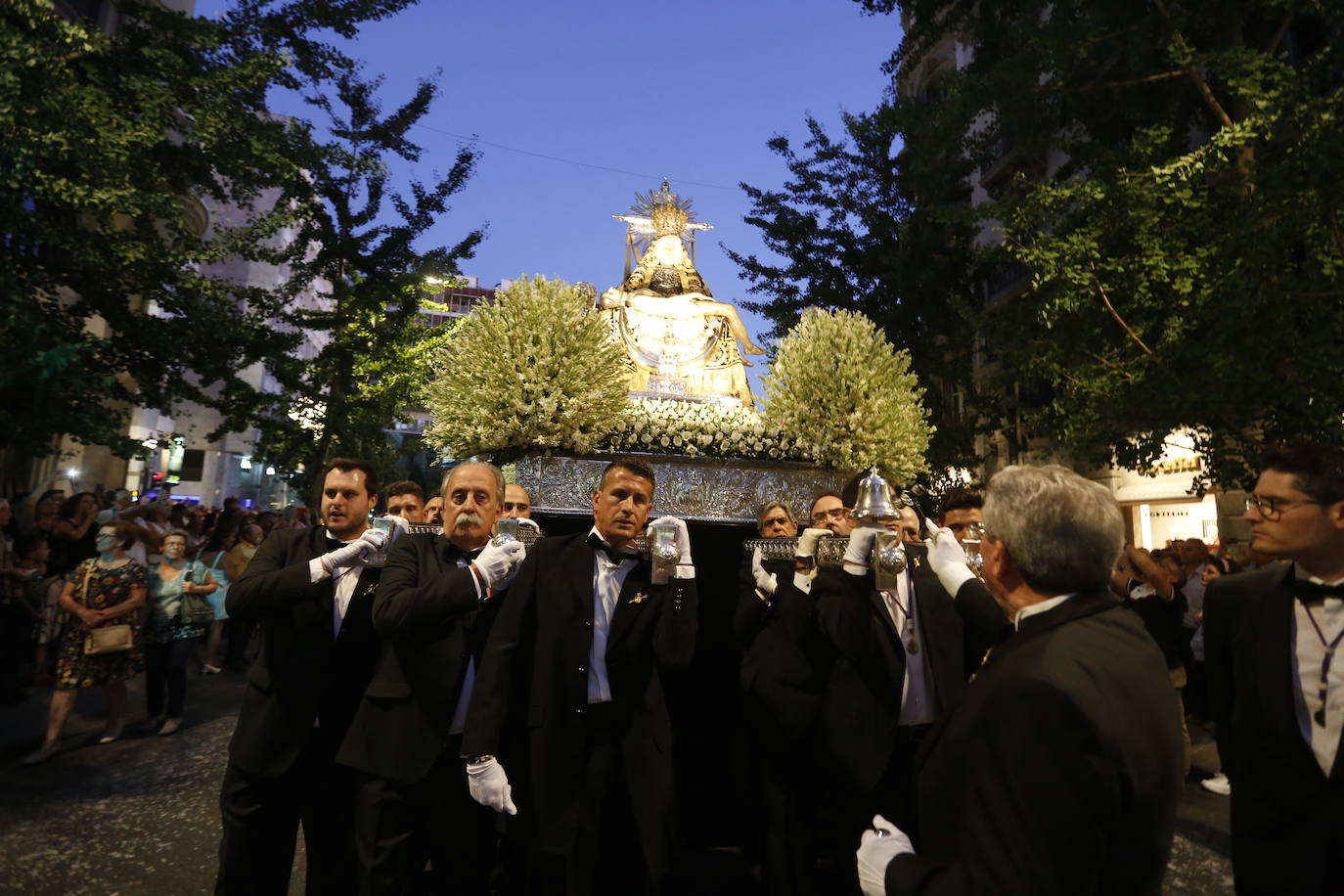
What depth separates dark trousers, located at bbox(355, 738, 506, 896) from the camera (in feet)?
9.52

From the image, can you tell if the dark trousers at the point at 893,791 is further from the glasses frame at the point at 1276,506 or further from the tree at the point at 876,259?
the tree at the point at 876,259

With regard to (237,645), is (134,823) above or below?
below

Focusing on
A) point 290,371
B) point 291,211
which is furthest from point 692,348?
point 290,371

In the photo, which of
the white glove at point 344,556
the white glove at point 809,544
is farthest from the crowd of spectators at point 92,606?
the white glove at point 809,544

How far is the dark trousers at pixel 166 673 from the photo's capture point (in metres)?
6.79

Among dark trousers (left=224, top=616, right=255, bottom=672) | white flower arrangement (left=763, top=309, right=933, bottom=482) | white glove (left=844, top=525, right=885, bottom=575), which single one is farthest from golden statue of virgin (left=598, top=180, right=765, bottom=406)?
dark trousers (left=224, top=616, right=255, bottom=672)

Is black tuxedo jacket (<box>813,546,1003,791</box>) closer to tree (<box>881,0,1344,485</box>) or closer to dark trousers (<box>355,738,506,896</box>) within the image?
dark trousers (<box>355,738,506,896</box>)

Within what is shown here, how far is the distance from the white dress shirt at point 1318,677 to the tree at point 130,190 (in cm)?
1164

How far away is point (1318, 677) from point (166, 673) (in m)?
8.16

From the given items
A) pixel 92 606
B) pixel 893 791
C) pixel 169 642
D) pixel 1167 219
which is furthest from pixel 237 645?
pixel 1167 219

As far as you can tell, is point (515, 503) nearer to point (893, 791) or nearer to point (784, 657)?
point (784, 657)

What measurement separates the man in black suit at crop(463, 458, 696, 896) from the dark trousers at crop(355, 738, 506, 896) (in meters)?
0.34

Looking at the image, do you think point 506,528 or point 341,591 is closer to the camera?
point 506,528

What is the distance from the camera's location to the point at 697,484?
17.3 feet
